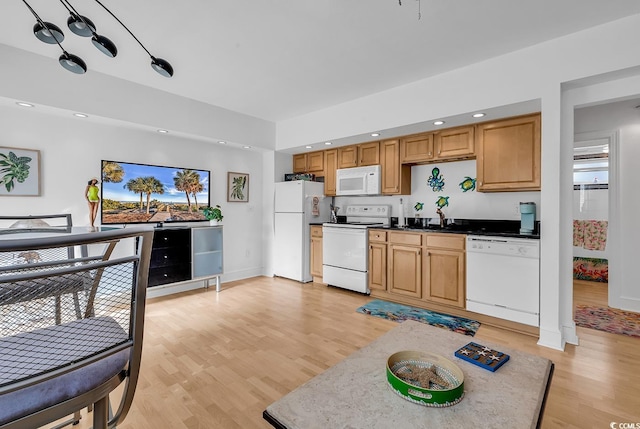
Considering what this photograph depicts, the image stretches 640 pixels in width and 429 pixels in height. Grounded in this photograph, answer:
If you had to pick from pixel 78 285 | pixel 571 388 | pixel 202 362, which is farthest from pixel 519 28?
pixel 202 362

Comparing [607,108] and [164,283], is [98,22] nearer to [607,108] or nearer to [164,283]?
[164,283]

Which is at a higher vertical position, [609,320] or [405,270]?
[405,270]

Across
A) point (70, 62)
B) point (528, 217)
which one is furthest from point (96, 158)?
point (528, 217)

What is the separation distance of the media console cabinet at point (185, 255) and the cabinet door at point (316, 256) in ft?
4.57

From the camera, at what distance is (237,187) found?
16.3ft

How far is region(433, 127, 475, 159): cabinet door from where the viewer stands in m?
3.45

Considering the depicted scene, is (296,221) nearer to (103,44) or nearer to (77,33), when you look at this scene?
(103,44)

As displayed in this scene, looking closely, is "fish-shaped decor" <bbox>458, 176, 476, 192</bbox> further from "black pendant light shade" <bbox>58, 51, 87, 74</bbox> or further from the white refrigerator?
"black pendant light shade" <bbox>58, 51, 87, 74</bbox>

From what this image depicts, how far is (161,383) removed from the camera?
209cm

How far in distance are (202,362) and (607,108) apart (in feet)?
16.7

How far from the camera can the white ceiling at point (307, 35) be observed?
7.12ft

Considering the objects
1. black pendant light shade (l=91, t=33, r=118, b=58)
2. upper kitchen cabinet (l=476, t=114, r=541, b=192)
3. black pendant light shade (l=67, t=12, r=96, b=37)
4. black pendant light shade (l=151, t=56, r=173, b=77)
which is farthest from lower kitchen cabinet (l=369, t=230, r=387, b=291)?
black pendant light shade (l=67, t=12, r=96, b=37)

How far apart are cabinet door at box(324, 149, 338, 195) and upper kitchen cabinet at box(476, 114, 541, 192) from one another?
2.09 metres

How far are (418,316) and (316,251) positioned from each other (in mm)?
1909
